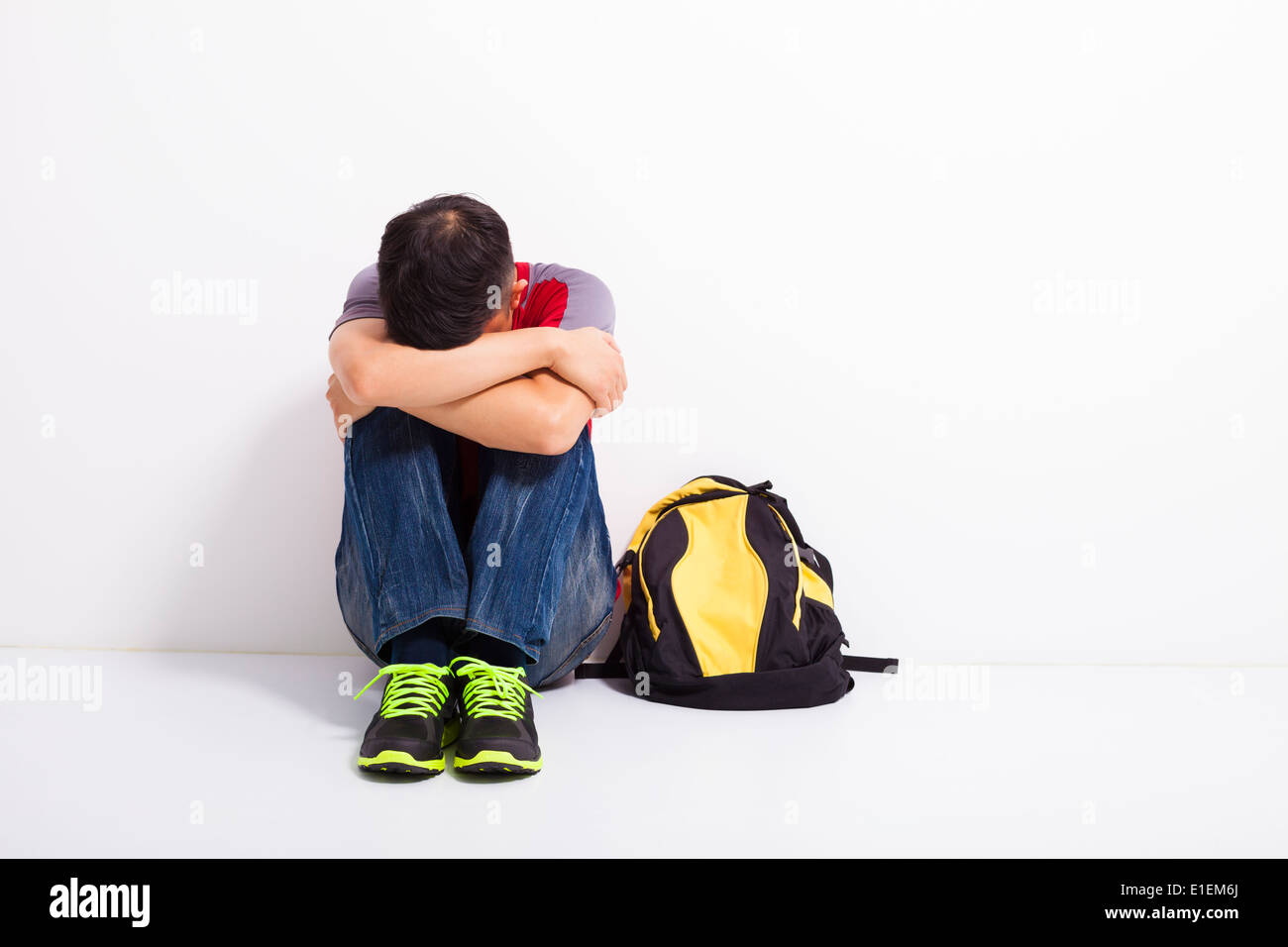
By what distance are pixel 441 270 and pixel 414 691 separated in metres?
0.54

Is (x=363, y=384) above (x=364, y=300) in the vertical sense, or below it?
below

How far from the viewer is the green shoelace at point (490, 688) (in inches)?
49.5

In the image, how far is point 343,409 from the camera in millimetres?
1448

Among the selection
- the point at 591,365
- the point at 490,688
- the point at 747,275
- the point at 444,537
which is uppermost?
the point at 747,275

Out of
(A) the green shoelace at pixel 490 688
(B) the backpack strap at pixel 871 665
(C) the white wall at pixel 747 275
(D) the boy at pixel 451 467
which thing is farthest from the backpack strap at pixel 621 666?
(A) the green shoelace at pixel 490 688

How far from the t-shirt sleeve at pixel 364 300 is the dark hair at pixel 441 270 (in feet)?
0.38

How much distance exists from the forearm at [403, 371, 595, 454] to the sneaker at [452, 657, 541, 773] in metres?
0.31

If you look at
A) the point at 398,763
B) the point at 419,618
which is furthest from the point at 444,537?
the point at 398,763

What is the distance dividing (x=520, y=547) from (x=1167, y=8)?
176cm

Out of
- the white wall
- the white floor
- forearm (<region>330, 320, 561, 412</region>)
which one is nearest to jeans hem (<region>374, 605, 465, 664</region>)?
the white floor

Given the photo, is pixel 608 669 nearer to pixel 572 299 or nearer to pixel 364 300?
pixel 572 299

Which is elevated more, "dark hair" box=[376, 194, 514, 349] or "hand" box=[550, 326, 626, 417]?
"dark hair" box=[376, 194, 514, 349]

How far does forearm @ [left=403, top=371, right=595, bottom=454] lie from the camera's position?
1354 mm

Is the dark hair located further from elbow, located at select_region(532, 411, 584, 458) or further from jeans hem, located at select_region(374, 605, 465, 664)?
jeans hem, located at select_region(374, 605, 465, 664)
